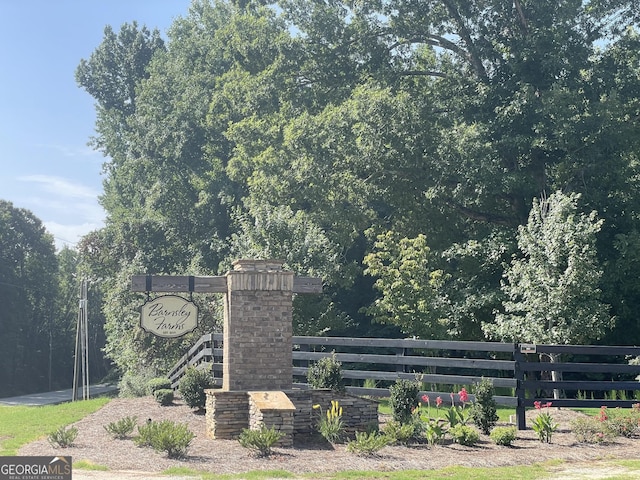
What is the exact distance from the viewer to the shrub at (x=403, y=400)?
41.9 ft

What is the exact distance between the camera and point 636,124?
27.1 metres

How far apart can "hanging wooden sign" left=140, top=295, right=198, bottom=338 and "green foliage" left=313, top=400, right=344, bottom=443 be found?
3574 millimetres

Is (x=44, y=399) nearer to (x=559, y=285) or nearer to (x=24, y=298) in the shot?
(x=24, y=298)

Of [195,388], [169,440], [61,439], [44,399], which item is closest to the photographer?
[169,440]

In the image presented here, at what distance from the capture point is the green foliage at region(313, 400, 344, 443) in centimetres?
1189

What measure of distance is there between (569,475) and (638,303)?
18683 millimetres

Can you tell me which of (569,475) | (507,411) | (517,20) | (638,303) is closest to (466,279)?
(638,303)

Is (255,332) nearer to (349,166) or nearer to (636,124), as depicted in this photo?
(349,166)

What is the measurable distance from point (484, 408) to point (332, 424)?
2628 mm

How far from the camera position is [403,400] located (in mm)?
12852

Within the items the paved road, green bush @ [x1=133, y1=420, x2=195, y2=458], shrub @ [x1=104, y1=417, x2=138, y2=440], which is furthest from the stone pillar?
the paved road

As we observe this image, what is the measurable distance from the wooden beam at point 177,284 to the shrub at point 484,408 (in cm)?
494

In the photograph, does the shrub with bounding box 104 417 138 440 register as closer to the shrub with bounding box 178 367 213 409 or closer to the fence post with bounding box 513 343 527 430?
the shrub with bounding box 178 367 213 409

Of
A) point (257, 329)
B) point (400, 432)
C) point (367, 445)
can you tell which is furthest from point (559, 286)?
point (367, 445)
